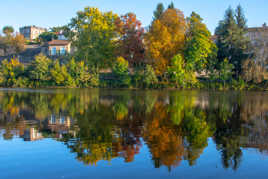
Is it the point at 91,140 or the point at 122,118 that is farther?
the point at 122,118

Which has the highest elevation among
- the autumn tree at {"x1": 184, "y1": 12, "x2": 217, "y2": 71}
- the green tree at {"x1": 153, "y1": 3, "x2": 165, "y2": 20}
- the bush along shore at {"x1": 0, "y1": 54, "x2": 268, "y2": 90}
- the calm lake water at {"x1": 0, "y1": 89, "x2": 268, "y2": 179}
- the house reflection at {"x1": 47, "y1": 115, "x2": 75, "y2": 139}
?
the green tree at {"x1": 153, "y1": 3, "x2": 165, "y2": 20}

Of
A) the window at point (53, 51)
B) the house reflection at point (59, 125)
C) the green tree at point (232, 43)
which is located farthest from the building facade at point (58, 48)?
the house reflection at point (59, 125)

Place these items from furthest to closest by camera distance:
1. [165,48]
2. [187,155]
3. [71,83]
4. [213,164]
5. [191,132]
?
[71,83] → [165,48] → [191,132] → [187,155] → [213,164]

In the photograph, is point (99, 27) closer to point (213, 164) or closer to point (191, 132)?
point (191, 132)

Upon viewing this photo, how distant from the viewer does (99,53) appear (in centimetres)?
6831

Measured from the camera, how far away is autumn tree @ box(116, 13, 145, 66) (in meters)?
63.8

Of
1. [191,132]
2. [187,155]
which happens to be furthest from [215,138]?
[187,155]

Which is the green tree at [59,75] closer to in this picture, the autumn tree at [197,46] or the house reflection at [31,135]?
the autumn tree at [197,46]

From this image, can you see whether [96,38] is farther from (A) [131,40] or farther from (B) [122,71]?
(B) [122,71]

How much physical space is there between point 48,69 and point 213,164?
2439 inches

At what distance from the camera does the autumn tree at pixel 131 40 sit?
6375 cm

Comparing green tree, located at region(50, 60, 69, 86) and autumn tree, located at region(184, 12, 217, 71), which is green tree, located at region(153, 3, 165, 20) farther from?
green tree, located at region(50, 60, 69, 86)

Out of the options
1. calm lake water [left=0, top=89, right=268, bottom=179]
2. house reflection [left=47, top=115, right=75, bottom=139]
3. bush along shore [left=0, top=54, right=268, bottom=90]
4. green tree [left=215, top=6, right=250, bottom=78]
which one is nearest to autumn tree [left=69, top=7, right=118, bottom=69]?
bush along shore [left=0, top=54, right=268, bottom=90]

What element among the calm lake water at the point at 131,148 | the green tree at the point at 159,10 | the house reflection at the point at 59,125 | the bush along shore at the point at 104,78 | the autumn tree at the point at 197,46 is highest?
the green tree at the point at 159,10
